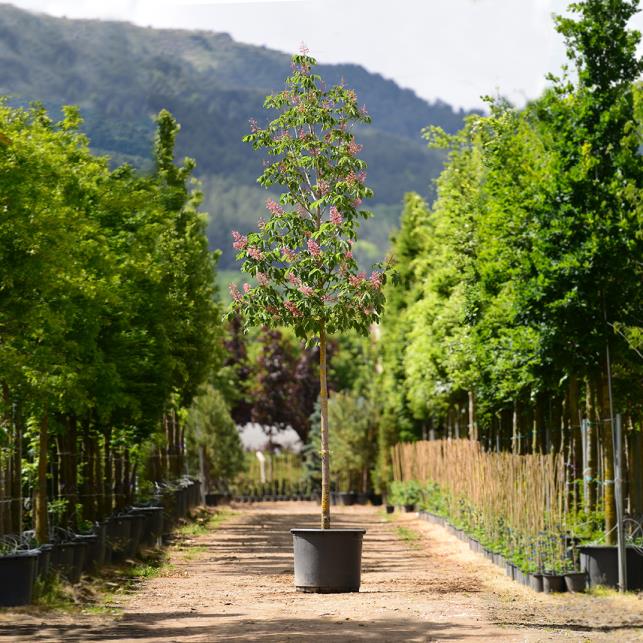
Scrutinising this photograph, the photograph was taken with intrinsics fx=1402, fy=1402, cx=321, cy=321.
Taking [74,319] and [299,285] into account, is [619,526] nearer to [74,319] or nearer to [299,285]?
[299,285]

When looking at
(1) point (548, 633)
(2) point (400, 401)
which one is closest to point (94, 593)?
(1) point (548, 633)

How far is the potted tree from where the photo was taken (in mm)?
18094

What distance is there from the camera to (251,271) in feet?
61.3

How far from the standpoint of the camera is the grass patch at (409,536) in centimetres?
3131

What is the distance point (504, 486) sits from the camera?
23.0 metres

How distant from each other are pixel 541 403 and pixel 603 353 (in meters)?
6.75

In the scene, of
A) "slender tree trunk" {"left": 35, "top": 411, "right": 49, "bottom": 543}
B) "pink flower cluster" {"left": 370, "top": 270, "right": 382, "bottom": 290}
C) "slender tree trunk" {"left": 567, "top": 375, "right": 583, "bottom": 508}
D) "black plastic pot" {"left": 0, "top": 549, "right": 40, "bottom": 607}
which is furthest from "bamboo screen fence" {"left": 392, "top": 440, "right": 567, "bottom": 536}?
"black plastic pot" {"left": 0, "top": 549, "right": 40, "bottom": 607}

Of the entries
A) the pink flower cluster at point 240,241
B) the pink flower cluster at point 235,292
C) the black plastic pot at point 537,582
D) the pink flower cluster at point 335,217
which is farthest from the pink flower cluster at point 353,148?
the black plastic pot at point 537,582

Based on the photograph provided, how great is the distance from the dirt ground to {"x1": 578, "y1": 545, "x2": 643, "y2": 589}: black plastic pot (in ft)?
2.18

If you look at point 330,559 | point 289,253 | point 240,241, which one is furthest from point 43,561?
point 289,253

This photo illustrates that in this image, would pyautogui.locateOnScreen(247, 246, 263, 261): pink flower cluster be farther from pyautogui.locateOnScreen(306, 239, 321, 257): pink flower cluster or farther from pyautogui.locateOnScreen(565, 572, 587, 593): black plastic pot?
pyautogui.locateOnScreen(565, 572, 587, 593): black plastic pot

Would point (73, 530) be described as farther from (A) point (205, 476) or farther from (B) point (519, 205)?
(A) point (205, 476)

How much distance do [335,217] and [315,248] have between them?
19.5 inches

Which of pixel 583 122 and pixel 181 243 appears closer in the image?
pixel 583 122
